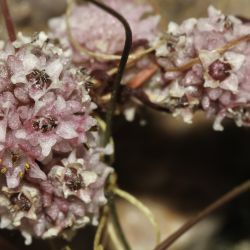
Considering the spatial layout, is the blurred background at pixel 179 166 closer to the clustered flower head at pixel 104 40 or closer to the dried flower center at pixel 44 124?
the clustered flower head at pixel 104 40

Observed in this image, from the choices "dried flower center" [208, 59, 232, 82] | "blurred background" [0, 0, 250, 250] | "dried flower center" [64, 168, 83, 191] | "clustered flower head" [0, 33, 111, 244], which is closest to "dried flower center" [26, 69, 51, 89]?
"clustered flower head" [0, 33, 111, 244]

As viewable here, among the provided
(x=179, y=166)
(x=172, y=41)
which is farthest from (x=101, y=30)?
(x=179, y=166)

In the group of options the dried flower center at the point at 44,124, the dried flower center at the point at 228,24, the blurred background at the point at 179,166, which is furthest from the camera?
the blurred background at the point at 179,166

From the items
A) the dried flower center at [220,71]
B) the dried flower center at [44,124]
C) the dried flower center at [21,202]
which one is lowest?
the dried flower center at [21,202]

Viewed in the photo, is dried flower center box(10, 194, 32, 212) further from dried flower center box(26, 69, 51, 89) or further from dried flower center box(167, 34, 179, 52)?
dried flower center box(167, 34, 179, 52)

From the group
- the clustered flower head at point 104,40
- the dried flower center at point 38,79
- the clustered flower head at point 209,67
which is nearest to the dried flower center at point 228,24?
the clustered flower head at point 209,67

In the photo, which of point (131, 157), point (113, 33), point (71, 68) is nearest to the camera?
point (71, 68)

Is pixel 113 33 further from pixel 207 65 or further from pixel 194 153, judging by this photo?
pixel 194 153

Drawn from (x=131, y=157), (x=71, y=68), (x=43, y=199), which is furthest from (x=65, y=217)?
(x=131, y=157)
